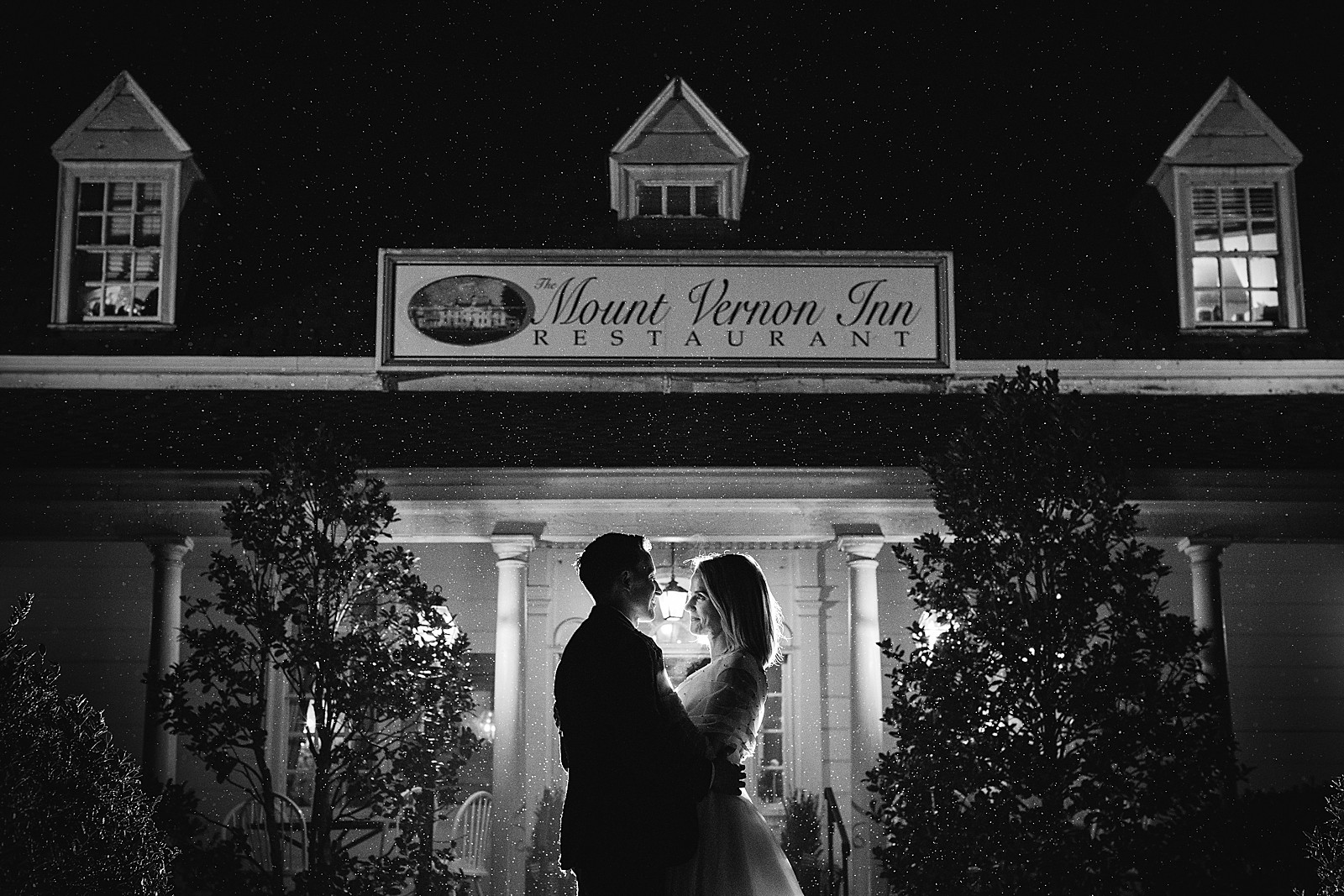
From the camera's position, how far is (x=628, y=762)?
4.20 metres

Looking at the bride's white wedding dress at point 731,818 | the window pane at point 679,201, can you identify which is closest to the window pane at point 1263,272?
the window pane at point 679,201

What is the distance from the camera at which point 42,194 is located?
13430 millimetres

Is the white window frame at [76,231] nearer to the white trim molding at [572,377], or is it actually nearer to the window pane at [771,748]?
the white trim molding at [572,377]

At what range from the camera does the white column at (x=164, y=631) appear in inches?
426

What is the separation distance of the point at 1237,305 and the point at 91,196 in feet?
36.8

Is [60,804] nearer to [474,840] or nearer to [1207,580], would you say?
[474,840]

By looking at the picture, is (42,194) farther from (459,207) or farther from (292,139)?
(459,207)

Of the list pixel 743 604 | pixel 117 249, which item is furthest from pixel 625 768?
pixel 117 249

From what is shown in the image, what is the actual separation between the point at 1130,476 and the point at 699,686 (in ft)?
22.9

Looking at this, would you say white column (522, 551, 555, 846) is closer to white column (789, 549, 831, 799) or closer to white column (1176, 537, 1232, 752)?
white column (789, 549, 831, 799)

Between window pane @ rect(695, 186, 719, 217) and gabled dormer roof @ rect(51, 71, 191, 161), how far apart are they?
4930 mm

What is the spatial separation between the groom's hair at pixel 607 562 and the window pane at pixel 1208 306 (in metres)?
9.96

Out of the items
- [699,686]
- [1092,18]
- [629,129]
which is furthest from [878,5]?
[699,686]

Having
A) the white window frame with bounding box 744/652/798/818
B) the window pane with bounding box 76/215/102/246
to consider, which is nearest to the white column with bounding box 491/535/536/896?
the white window frame with bounding box 744/652/798/818
